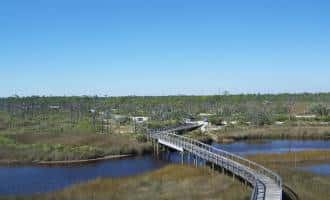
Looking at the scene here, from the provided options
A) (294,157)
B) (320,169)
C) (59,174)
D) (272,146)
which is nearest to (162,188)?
(59,174)

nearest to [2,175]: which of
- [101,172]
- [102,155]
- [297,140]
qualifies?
[101,172]

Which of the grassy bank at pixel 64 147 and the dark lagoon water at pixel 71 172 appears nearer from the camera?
the dark lagoon water at pixel 71 172

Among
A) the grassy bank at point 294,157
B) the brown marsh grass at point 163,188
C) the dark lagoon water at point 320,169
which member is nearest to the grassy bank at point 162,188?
the brown marsh grass at point 163,188

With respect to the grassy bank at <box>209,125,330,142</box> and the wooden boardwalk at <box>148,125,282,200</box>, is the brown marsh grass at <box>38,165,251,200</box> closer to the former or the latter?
the wooden boardwalk at <box>148,125,282,200</box>

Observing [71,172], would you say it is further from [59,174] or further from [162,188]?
[162,188]

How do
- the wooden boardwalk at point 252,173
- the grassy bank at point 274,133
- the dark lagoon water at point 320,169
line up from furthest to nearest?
the grassy bank at point 274,133, the dark lagoon water at point 320,169, the wooden boardwalk at point 252,173

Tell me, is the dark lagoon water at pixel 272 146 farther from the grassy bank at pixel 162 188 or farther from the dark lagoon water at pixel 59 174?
the grassy bank at pixel 162 188

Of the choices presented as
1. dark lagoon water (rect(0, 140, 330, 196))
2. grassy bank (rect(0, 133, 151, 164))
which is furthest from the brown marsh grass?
grassy bank (rect(0, 133, 151, 164))
